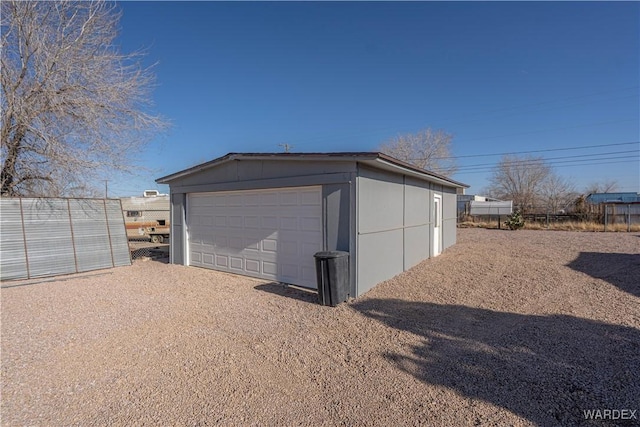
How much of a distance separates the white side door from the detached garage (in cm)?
81

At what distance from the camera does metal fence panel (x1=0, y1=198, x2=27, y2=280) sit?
7301 millimetres

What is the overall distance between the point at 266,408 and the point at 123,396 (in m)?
1.35

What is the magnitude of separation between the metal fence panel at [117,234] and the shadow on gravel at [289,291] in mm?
4987

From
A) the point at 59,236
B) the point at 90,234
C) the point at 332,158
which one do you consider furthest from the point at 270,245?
the point at 59,236

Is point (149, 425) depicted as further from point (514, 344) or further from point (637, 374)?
point (637, 374)

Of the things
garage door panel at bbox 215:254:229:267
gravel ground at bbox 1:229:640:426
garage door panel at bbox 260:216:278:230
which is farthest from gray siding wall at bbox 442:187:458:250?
garage door panel at bbox 215:254:229:267

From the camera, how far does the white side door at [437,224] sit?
10.9 meters

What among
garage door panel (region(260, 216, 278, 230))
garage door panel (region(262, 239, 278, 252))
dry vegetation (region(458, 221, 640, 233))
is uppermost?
garage door panel (region(260, 216, 278, 230))

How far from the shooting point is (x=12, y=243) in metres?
7.46

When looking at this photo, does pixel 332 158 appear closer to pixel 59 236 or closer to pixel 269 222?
pixel 269 222

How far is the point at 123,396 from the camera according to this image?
9.48 ft

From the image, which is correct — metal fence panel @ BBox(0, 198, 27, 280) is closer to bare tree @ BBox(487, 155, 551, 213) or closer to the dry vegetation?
the dry vegetation

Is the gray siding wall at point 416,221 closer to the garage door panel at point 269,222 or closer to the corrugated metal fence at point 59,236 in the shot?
the garage door panel at point 269,222

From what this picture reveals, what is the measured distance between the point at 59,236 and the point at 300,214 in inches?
Result: 257
